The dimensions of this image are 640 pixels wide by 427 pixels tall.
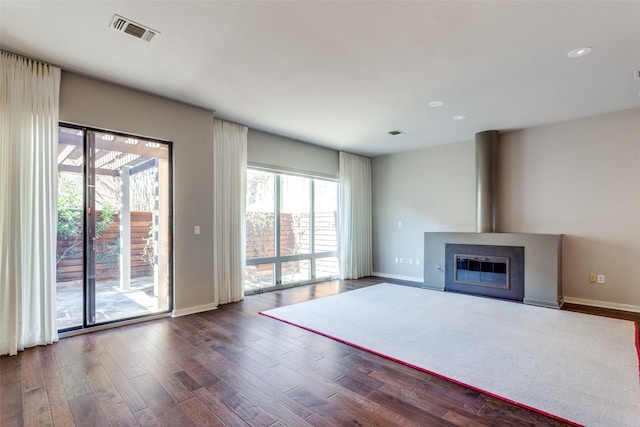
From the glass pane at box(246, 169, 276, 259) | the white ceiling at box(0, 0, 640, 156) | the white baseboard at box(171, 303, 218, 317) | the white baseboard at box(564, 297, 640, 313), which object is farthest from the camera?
the glass pane at box(246, 169, 276, 259)

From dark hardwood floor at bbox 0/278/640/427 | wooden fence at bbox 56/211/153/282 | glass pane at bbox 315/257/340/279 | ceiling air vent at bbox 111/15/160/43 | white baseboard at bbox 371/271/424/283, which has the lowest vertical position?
white baseboard at bbox 371/271/424/283

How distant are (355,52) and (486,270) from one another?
4121 millimetres

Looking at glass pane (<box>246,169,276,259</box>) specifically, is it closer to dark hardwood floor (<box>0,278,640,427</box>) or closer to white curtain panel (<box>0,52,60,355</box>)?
dark hardwood floor (<box>0,278,640,427</box>)

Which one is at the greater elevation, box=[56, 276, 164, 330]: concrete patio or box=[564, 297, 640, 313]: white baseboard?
box=[56, 276, 164, 330]: concrete patio

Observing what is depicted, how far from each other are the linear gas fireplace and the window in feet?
7.86

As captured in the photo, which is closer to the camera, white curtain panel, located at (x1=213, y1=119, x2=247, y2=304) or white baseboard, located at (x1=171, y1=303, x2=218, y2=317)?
white baseboard, located at (x1=171, y1=303, x2=218, y2=317)

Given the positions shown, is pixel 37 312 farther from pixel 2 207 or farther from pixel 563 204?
pixel 563 204

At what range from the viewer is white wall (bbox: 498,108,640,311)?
14.1ft

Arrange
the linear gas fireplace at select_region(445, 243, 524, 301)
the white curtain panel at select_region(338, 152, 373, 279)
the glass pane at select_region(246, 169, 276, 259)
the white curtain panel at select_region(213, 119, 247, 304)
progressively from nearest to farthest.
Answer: the white curtain panel at select_region(213, 119, 247, 304), the linear gas fireplace at select_region(445, 243, 524, 301), the glass pane at select_region(246, 169, 276, 259), the white curtain panel at select_region(338, 152, 373, 279)

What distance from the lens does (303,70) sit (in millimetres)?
3176

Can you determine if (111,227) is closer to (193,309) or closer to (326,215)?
(193,309)

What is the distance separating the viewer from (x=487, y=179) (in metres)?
5.29

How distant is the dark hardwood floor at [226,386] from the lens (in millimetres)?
1921

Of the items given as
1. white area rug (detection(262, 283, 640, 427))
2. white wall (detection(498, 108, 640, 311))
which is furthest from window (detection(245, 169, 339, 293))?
white wall (detection(498, 108, 640, 311))
